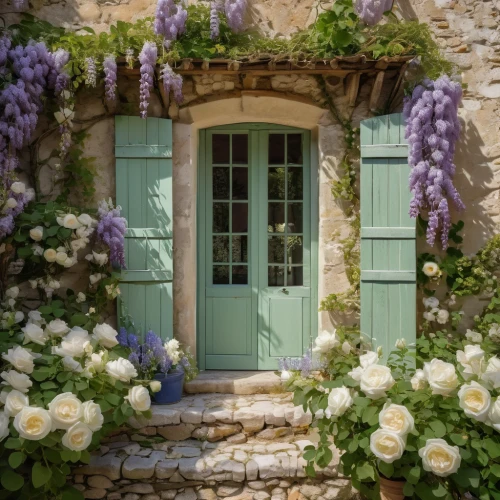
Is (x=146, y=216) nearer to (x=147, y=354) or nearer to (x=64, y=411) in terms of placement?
(x=147, y=354)

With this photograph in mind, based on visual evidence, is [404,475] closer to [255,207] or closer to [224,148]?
[255,207]

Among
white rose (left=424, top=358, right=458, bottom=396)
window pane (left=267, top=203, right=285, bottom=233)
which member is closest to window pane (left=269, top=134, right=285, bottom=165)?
window pane (left=267, top=203, right=285, bottom=233)

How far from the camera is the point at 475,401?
8.89 feet

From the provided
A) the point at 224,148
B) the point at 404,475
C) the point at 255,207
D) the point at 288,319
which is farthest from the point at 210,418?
the point at 224,148

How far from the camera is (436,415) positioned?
281 centimetres

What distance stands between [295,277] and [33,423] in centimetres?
246

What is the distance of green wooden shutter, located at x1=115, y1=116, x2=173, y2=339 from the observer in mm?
4242

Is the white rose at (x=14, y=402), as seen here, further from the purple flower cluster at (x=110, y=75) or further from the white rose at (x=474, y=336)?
the white rose at (x=474, y=336)

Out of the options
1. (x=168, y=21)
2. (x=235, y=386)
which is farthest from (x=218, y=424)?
(x=168, y=21)

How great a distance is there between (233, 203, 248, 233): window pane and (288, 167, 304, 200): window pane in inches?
15.7

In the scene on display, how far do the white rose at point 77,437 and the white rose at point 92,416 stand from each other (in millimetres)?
43

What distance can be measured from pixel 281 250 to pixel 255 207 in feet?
1.36

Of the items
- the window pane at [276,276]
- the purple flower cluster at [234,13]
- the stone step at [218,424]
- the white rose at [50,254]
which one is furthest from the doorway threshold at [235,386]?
the purple flower cluster at [234,13]

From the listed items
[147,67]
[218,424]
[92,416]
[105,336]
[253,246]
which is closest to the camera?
[92,416]
